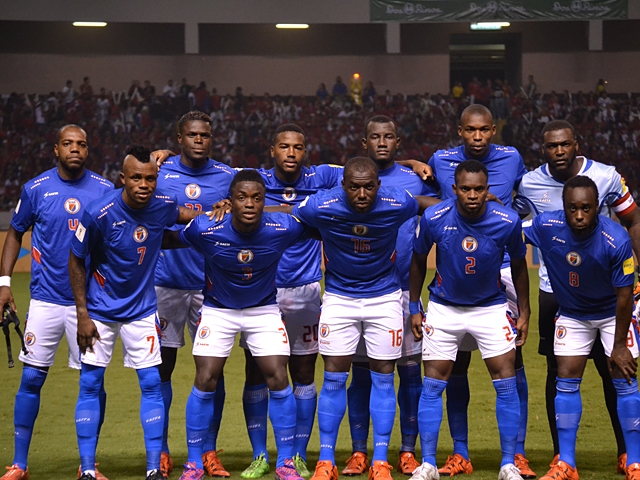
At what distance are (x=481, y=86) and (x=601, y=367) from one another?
69.4 ft

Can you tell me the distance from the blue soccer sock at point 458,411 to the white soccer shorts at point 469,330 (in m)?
0.46

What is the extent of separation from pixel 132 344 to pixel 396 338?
66.6 inches

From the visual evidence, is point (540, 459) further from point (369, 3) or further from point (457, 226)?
point (369, 3)

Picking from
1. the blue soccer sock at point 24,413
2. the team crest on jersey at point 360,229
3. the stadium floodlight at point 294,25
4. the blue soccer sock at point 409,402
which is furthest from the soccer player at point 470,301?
the stadium floodlight at point 294,25

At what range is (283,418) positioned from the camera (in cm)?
543

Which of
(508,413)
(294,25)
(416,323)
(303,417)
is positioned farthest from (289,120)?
(508,413)

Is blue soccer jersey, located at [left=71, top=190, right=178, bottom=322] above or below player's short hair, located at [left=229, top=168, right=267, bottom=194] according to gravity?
below

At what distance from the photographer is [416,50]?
26562 mm

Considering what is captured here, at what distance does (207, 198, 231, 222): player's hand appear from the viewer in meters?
5.40

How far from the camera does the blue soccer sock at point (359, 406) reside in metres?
5.93

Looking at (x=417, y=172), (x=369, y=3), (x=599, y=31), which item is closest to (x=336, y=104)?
(x=369, y=3)

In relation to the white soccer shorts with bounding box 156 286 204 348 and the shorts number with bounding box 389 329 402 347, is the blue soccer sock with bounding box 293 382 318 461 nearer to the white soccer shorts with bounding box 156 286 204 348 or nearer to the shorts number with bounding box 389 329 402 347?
the shorts number with bounding box 389 329 402 347

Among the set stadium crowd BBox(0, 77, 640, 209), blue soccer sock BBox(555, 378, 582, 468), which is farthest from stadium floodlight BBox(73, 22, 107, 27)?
blue soccer sock BBox(555, 378, 582, 468)

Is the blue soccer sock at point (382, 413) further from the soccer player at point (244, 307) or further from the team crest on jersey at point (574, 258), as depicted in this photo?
the team crest on jersey at point (574, 258)
